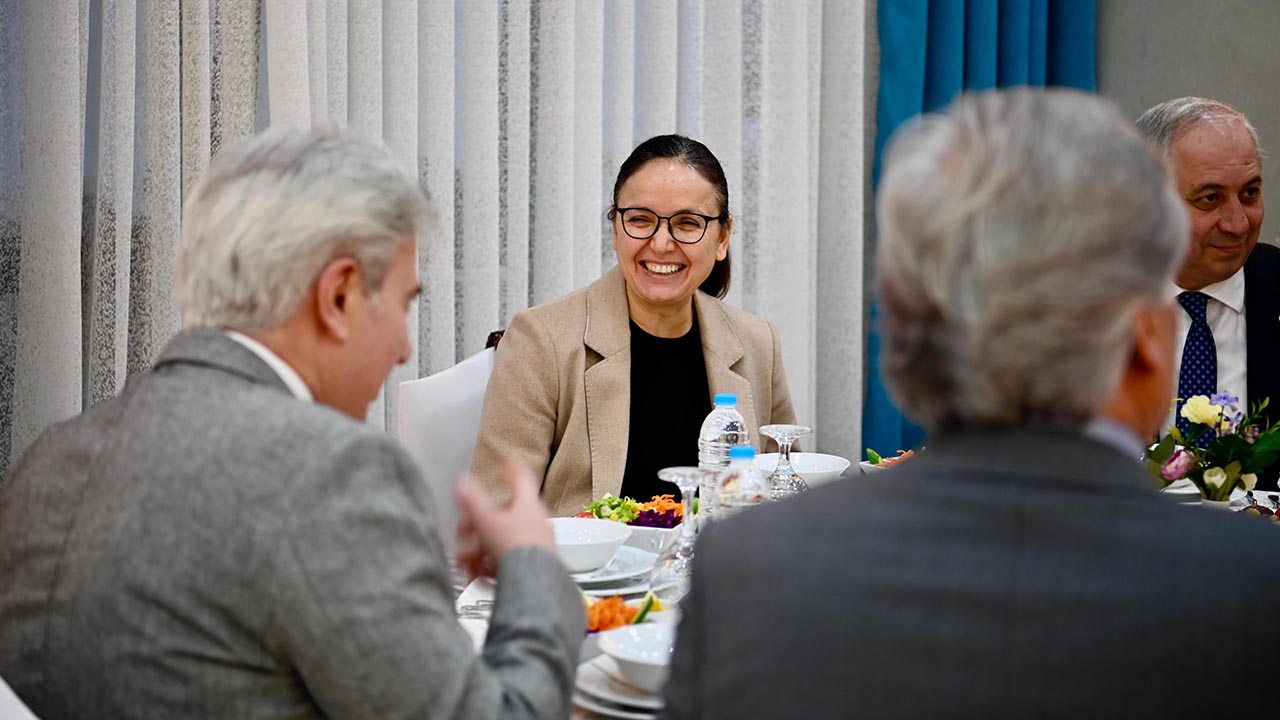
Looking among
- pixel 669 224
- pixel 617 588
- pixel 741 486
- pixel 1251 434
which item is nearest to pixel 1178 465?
pixel 1251 434

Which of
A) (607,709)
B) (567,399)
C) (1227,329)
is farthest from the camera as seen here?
(1227,329)

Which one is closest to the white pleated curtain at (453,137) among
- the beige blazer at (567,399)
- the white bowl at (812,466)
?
the beige blazer at (567,399)

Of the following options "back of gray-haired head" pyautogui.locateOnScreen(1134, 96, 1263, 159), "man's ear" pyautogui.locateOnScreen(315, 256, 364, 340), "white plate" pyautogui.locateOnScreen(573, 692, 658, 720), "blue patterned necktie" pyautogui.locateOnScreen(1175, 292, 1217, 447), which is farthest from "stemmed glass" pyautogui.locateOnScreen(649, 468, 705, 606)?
"back of gray-haired head" pyautogui.locateOnScreen(1134, 96, 1263, 159)

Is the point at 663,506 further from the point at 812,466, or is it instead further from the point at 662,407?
the point at 662,407

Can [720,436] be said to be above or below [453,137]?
below

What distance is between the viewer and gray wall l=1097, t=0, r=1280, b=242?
4082 mm

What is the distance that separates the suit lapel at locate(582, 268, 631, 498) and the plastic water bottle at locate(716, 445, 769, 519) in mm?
896

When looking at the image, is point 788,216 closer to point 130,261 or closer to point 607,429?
point 607,429

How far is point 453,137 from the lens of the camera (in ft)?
11.2

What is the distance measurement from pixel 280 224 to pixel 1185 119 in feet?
7.95

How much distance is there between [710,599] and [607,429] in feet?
5.56

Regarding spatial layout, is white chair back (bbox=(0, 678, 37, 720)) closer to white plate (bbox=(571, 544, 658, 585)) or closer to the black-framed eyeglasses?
white plate (bbox=(571, 544, 658, 585))

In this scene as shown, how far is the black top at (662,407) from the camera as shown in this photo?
104 inches

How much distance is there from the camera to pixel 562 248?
3.61 meters
